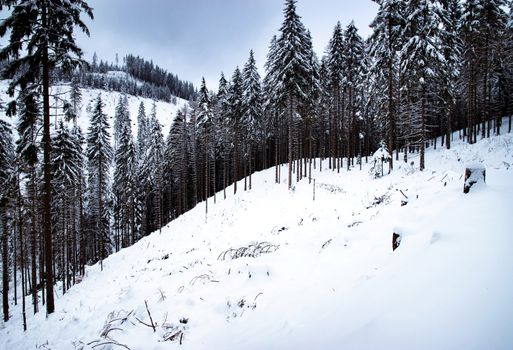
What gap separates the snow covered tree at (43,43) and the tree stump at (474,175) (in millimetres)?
13755

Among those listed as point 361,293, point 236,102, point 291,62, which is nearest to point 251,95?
point 236,102

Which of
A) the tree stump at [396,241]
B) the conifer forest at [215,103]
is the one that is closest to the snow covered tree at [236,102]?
the conifer forest at [215,103]

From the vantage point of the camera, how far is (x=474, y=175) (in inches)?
243

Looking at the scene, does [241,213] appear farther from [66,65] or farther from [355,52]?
[355,52]

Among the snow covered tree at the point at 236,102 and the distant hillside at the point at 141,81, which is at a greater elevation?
the distant hillside at the point at 141,81

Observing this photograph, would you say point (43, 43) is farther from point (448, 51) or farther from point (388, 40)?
point (448, 51)

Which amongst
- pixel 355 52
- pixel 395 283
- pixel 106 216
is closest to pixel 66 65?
pixel 395 283

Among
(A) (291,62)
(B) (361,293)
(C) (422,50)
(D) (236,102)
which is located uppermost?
(A) (291,62)

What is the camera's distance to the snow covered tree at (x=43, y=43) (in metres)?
9.58

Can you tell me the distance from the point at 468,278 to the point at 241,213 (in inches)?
847

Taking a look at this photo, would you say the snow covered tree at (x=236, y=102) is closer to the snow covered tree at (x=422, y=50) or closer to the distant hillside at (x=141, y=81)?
the snow covered tree at (x=422, y=50)

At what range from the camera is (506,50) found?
31312 mm

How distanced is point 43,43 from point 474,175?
14544 mm

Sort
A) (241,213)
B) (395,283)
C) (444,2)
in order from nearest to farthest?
(395,283) < (444,2) < (241,213)
